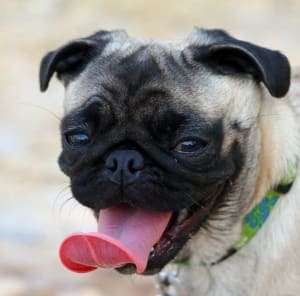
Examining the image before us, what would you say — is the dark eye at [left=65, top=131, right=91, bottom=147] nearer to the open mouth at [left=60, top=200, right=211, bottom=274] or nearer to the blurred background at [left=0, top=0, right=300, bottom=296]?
the open mouth at [left=60, top=200, right=211, bottom=274]

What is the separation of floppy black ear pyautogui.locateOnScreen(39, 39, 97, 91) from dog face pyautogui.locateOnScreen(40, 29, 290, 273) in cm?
10

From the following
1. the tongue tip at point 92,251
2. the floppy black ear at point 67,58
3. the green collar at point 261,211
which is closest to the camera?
the tongue tip at point 92,251

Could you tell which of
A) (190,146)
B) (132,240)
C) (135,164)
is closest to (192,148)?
(190,146)

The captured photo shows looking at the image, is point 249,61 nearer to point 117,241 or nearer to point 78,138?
point 78,138

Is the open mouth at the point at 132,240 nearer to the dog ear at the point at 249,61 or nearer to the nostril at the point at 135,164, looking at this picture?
the nostril at the point at 135,164

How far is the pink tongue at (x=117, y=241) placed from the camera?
3158 mm

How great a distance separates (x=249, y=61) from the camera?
3.36 meters

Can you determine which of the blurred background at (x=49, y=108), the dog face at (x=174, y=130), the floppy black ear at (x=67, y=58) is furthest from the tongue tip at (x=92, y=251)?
the blurred background at (x=49, y=108)

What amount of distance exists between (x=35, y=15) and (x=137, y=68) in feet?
20.5

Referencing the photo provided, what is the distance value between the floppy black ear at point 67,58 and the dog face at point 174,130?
0.32 feet

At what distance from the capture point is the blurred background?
5.13 meters

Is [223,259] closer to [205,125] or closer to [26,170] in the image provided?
[205,125]

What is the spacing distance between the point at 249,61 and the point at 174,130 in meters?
0.37

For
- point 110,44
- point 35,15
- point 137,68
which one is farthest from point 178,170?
point 35,15
